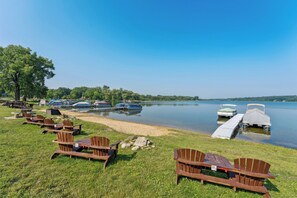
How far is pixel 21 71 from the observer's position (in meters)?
26.6

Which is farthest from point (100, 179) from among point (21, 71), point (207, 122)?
point (21, 71)

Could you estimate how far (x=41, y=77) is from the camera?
30.7 m

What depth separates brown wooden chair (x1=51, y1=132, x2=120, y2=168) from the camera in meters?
4.56

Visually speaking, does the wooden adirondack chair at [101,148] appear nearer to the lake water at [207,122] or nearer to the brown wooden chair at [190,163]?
the brown wooden chair at [190,163]

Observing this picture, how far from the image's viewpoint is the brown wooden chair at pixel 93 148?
456cm

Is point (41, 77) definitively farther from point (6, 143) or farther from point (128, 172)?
point (128, 172)

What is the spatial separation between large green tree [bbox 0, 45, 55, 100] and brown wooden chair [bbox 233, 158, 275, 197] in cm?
3368

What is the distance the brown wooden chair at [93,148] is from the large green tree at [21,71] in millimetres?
29117

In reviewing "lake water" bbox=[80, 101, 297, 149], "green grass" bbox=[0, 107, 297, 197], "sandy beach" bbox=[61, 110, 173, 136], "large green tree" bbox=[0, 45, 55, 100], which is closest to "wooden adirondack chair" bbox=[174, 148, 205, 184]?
"green grass" bbox=[0, 107, 297, 197]

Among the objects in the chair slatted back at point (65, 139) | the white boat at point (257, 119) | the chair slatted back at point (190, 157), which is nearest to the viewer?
the chair slatted back at point (190, 157)

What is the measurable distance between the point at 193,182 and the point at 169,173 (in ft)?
2.42

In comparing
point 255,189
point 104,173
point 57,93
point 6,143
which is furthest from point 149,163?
point 57,93

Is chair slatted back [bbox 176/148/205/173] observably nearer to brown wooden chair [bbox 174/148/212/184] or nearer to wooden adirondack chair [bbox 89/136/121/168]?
brown wooden chair [bbox 174/148/212/184]

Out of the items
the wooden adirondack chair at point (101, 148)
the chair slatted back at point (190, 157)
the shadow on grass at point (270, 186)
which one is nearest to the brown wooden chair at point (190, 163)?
the chair slatted back at point (190, 157)
